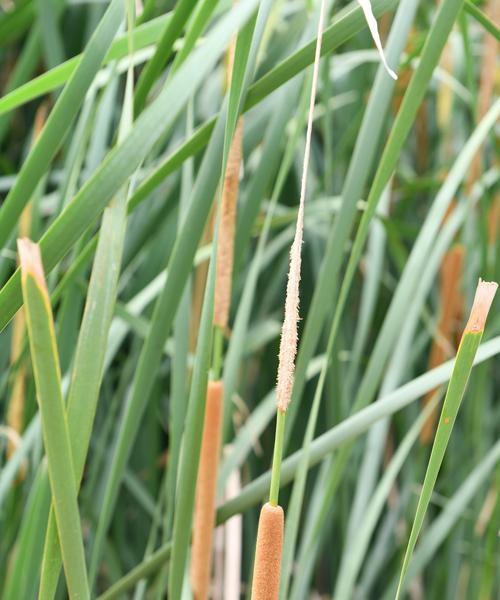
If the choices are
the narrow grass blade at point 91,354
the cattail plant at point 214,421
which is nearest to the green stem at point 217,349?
the cattail plant at point 214,421

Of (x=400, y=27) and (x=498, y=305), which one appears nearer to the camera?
(x=400, y=27)

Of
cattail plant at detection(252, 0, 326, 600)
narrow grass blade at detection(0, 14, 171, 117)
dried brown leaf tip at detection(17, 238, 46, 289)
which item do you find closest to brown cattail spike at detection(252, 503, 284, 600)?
cattail plant at detection(252, 0, 326, 600)

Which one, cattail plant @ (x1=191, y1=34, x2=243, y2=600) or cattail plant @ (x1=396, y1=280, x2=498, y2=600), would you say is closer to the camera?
cattail plant @ (x1=396, y1=280, x2=498, y2=600)

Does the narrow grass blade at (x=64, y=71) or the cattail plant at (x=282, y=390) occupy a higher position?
the narrow grass blade at (x=64, y=71)

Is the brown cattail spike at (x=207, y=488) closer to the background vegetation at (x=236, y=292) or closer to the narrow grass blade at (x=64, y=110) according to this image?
the background vegetation at (x=236, y=292)

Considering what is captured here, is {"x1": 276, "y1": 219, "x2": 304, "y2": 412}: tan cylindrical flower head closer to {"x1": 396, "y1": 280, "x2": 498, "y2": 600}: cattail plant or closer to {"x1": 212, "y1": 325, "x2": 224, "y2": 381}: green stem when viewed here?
{"x1": 396, "y1": 280, "x2": 498, "y2": 600}: cattail plant

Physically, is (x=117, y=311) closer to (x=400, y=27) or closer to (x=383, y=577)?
(x=400, y=27)

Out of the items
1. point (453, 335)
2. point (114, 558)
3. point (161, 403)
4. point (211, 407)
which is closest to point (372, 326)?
point (453, 335)
